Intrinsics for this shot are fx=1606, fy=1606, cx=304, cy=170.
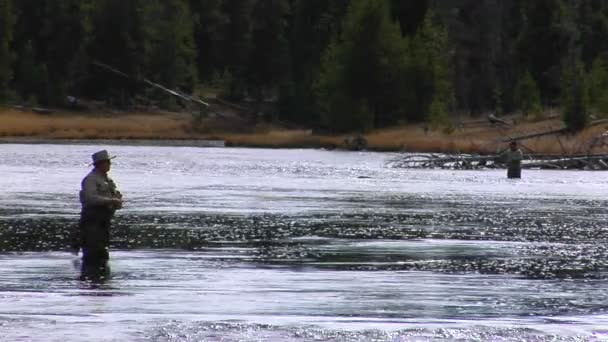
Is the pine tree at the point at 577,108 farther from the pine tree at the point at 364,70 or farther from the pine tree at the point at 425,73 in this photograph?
the pine tree at the point at 364,70

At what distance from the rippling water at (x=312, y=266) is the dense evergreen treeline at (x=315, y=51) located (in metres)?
60.2

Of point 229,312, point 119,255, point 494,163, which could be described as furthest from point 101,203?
point 494,163

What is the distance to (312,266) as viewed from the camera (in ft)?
66.7

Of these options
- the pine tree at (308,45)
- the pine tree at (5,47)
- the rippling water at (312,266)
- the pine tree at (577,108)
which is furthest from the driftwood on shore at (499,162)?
the pine tree at (5,47)

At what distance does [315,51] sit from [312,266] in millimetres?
107692

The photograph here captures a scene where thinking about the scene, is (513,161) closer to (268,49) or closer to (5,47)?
(5,47)

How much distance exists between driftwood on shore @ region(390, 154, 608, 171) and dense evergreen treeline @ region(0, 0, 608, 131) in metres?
39.3

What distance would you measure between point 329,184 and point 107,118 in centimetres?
7174

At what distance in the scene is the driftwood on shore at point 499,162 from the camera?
5975 centimetres

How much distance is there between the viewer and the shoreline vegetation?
245 ft

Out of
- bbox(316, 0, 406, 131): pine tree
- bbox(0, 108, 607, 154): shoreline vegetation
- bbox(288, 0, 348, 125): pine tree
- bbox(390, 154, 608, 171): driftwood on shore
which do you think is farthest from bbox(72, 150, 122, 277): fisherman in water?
bbox(288, 0, 348, 125): pine tree

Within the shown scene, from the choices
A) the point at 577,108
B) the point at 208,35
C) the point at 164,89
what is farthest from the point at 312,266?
the point at 208,35

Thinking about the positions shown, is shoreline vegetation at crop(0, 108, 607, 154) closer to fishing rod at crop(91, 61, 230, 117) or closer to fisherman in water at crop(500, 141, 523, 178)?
fishing rod at crop(91, 61, 230, 117)

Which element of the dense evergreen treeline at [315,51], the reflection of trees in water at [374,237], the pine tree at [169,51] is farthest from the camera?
the pine tree at [169,51]
